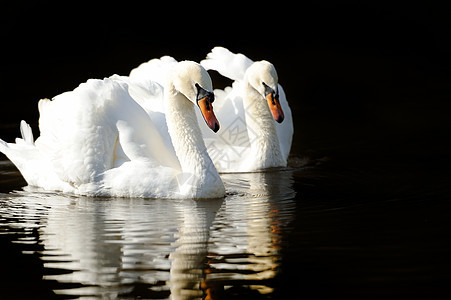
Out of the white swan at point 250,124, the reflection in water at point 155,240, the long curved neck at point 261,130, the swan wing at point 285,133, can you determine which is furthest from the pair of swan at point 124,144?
the swan wing at point 285,133

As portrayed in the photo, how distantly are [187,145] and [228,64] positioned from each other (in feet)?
10.5

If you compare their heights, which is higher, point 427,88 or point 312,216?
point 427,88

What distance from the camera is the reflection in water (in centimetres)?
564

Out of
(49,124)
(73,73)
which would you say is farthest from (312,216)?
(73,73)

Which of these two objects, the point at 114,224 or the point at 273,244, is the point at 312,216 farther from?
the point at 114,224

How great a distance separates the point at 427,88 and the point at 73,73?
679cm

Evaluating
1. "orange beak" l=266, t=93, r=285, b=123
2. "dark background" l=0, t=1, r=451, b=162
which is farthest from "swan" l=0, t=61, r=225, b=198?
"dark background" l=0, t=1, r=451, b=162

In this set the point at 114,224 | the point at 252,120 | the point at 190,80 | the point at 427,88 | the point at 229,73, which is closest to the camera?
the point at 114,224

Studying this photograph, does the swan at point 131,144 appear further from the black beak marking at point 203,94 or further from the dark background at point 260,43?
the dark background at point 260,43

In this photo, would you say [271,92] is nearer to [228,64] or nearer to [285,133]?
[285,133]

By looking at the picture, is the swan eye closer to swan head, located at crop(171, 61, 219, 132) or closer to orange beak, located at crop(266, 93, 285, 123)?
orange beak, located at crop(266, 93, 285, 123)

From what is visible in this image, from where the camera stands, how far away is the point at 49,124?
923 cm

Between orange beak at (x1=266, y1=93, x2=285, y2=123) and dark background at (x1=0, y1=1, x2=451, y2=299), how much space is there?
0.62 metres

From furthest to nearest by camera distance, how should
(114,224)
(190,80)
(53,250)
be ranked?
1. (190,80)
2. (114,224)
3. (53,250)
